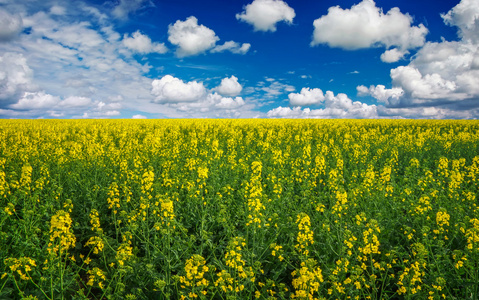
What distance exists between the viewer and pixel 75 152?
863cm

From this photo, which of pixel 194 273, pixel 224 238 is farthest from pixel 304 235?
pixel 194 273

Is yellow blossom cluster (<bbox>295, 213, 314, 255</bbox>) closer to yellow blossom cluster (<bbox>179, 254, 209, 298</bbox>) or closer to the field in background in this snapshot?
the field in background

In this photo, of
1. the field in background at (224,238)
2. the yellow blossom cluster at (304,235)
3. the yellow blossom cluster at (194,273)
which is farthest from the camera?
the yellow blossom cluster at (304,235)

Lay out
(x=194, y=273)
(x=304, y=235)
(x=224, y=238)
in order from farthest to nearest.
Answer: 1. (x=224, y=238)
2. (x=304, y=235)
3. (x=194, y=273)

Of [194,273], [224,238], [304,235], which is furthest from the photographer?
[224,238]

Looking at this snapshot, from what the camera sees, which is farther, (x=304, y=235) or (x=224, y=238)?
(x=224, y=238)

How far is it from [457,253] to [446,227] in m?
2.15

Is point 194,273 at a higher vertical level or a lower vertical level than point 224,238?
higher

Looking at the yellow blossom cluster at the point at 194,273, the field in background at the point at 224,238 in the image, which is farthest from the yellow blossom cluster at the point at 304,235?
the yellow blossom cluster at the point at 194,273

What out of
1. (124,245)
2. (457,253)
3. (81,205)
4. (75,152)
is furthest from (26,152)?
(457,253)

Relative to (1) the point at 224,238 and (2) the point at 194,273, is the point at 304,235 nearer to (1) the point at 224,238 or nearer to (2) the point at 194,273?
(1) the point at 224,238

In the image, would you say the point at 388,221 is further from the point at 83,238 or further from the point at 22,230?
the point at 22,230

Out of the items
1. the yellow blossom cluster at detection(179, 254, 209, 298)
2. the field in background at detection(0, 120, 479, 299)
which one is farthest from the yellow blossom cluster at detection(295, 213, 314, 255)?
the yellow blossom cluster at detection(179, 254, 209, 298)

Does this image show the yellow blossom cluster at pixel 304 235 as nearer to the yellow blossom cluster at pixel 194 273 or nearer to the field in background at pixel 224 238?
the field in background at pixel 224 238
